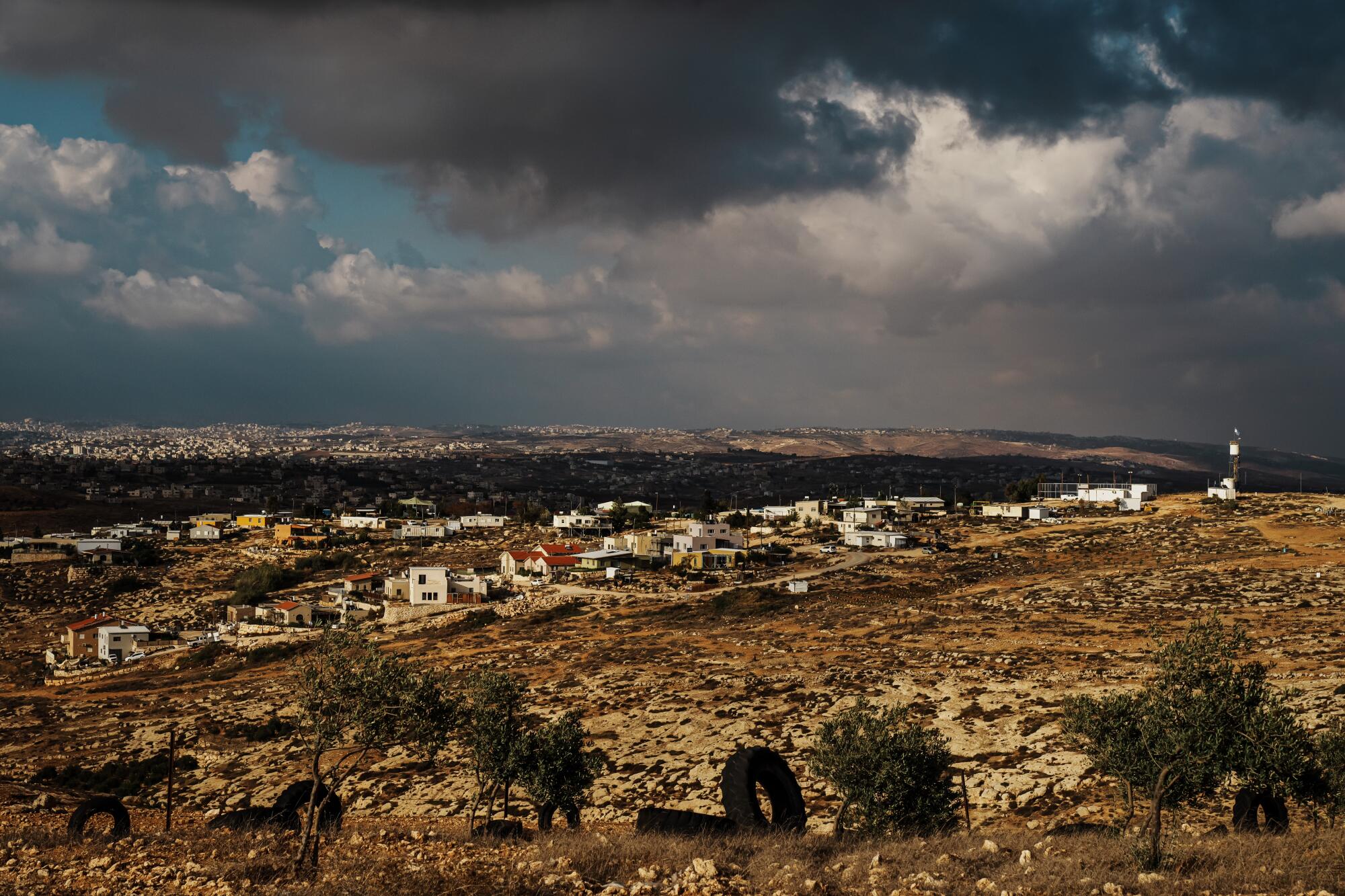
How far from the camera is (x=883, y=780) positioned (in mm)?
22250

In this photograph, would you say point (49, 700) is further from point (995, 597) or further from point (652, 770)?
point (995, 597)

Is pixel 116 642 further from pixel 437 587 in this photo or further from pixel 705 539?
pixel 705 539

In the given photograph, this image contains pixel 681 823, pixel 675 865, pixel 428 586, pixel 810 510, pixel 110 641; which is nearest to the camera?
pixel 675 865

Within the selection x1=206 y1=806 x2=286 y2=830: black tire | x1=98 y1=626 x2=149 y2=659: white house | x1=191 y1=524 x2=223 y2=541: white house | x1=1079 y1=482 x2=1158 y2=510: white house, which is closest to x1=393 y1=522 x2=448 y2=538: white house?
x1=191 y1=524 x2=223 y2=541: white house

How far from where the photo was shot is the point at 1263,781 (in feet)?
63.9

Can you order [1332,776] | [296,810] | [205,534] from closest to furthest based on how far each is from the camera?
1. [1332,776]
2. [296,810]
3. [205,534]

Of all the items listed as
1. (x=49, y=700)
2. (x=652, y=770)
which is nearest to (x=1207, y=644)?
(x=652, y=770)

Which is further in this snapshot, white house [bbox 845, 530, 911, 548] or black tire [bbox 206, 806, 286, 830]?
white house [bbox 845, 530, 911, 548]

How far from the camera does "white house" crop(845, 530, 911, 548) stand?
318ft

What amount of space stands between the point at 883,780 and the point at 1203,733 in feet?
23.8

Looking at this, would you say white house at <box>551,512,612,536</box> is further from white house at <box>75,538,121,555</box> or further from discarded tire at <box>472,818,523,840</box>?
discarded tire at <box>472,818,523,840</box>

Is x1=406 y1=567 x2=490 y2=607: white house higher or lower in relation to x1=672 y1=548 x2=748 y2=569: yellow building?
lower

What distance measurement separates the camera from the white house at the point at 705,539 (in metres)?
92.2

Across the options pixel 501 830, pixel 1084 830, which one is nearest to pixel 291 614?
pixel 501 830
